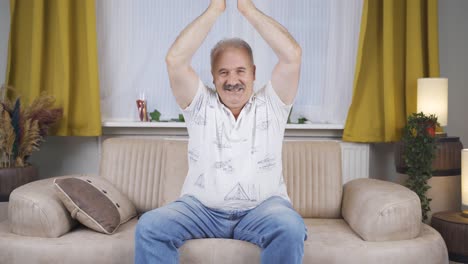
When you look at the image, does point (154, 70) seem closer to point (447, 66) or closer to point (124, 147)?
point (124, 147)

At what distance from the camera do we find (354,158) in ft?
11.7

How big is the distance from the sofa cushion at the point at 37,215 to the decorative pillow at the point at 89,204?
45mm

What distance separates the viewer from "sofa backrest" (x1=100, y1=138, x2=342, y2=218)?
2771mm

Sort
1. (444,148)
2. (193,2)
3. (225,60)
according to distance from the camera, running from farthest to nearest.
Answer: (193,2) → (444,148) → (225,60)

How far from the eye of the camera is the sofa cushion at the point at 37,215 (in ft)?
7.61

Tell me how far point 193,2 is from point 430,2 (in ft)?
4.96

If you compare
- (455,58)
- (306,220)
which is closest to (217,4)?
(306,220)

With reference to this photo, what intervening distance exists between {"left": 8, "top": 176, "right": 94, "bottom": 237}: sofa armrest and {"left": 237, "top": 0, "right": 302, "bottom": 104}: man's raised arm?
108 cm

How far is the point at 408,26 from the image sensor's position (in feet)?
11.2

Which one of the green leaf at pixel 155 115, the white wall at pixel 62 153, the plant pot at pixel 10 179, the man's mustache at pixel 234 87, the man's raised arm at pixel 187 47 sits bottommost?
the plant pot at pixel 10 179

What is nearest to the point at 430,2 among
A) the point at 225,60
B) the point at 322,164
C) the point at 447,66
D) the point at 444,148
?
the point at 447,66

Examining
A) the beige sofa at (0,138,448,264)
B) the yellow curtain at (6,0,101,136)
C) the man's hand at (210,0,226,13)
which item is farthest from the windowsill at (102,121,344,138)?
the man's hand at (210,0,226,13)

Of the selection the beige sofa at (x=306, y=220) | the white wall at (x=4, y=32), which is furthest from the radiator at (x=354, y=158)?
the white wall at (x=4, y=32)

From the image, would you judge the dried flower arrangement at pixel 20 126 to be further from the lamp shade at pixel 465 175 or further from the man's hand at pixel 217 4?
the lamp shade at pixel 465 175
